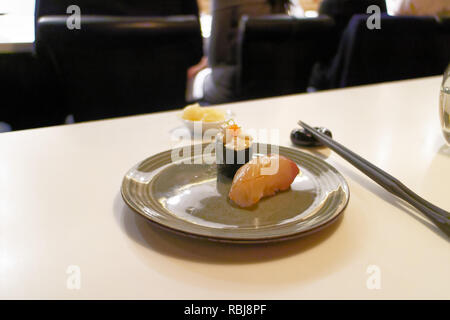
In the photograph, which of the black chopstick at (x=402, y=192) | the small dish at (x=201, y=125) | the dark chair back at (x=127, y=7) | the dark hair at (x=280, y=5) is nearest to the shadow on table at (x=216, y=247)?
the black chopstick at (x=402, y=192)

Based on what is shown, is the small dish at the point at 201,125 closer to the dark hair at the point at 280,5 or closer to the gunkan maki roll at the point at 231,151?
the gunkan maki roll at the point at 231,151

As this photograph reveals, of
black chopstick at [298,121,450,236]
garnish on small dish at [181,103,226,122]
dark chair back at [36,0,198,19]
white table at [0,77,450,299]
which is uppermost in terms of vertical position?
dark chair back at [36,0,198,19]

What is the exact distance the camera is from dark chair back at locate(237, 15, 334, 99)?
1.85 meters

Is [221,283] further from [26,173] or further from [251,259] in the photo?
[26,173]

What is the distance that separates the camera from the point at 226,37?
204 cm

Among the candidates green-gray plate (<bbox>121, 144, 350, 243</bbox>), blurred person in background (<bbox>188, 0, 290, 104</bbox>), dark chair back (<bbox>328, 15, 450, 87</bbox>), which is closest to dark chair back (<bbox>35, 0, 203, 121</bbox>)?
blurred person in background (<bbox>188, 0, 290, 104</bbox>)

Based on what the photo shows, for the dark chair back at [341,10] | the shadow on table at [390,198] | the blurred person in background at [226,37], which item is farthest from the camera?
the dark chair back at [341,10]

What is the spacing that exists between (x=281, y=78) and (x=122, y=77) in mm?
845

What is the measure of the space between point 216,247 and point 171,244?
2.3 inches

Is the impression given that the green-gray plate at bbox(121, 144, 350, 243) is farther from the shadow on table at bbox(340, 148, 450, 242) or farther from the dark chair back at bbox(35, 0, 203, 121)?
the dark chair back at bbox(35, 0, 203, 121)

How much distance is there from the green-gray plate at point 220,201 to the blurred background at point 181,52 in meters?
1.13

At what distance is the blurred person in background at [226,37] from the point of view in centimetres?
199

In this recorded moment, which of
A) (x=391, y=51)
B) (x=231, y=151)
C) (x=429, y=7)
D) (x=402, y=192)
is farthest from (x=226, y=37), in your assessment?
(x=402, y=192)

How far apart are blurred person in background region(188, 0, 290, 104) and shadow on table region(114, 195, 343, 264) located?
158 cm
